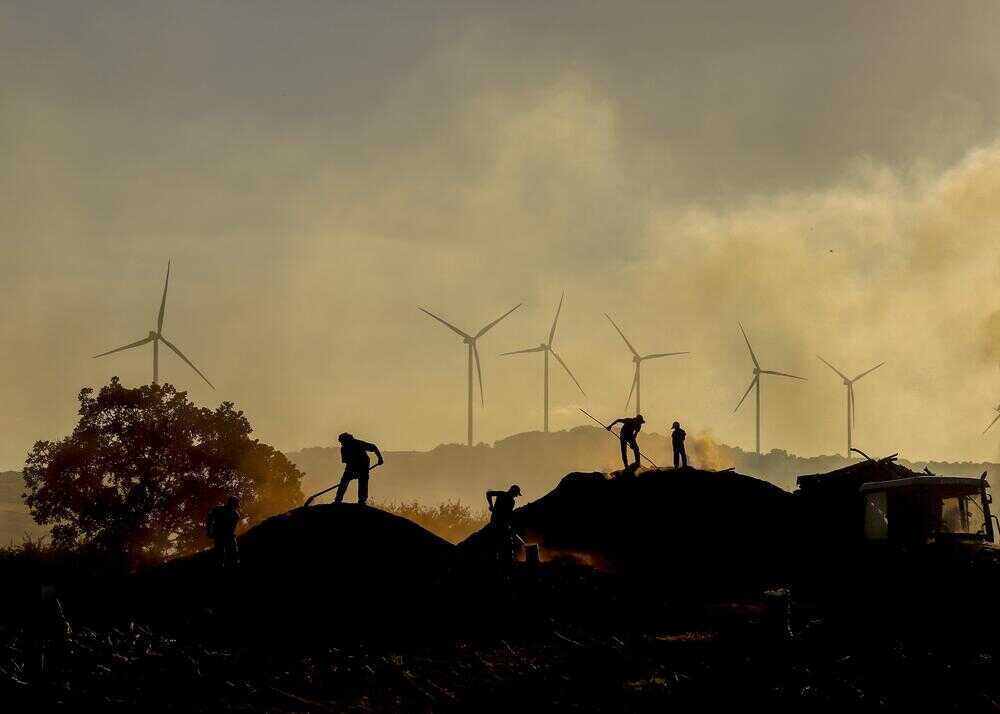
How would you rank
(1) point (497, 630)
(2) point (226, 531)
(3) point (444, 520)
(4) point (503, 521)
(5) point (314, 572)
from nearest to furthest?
1. (1) point (497, 630)
2. (4) point (503, 521)
3. (2) point (226, 531)
4. (5) point (314, 572)
5. (3) point (444, 520)

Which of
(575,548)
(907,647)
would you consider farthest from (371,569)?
(907,647)

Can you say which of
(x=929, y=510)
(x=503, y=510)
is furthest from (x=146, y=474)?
(x=929, y=510)

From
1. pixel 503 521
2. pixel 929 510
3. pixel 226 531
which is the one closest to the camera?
pixel 929 510

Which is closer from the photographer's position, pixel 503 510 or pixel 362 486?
pixel 503 510

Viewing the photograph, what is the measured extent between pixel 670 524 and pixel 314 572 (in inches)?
672

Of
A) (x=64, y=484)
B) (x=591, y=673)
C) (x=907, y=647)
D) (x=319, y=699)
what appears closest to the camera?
(x=319, y=699)

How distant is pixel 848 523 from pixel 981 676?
67.6ft

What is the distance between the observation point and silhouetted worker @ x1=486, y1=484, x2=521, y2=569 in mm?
27625

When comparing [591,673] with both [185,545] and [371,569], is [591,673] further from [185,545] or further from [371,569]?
[185,545]

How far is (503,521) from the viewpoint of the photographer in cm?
2773

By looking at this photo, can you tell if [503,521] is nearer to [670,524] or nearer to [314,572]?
[314,572]

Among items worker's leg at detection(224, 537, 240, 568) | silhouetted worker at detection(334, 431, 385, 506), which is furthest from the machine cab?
worker's leg at detection(224, 537, 240, 568)

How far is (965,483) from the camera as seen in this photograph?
27.7m

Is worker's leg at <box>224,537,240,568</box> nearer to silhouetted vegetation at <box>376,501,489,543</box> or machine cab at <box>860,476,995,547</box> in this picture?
machine cab at <box>860,476,995,547</box>
